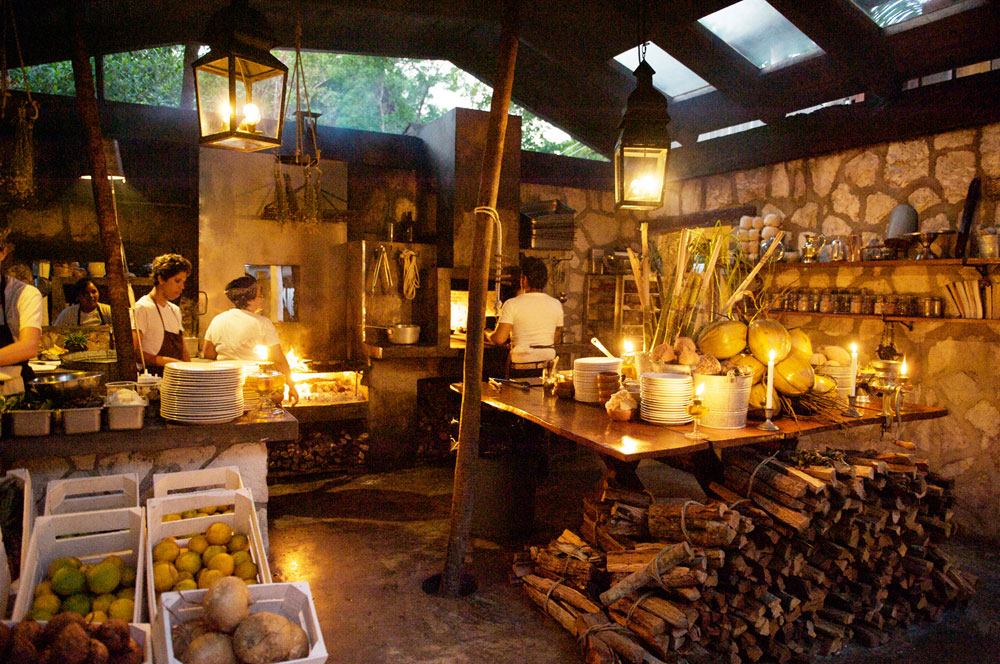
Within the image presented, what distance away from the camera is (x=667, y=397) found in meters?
4.18

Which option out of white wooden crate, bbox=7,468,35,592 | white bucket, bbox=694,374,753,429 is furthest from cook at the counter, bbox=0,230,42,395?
white bucket, bbox=694,374,753,429

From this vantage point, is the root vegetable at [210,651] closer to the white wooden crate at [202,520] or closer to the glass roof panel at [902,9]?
the white wooden crate at [202,520]

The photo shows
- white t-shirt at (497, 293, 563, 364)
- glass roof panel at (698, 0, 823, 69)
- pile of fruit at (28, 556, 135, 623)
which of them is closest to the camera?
pile of fruit at (28, 556, 135, 623)

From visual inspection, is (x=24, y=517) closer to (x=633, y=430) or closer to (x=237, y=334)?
(x=237, y=334)

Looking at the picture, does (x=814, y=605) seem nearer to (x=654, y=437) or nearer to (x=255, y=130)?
(x=654, y=437)

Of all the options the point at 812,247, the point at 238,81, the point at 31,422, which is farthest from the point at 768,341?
the point at 31,422

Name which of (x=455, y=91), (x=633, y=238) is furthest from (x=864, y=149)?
(x=455, y=91)

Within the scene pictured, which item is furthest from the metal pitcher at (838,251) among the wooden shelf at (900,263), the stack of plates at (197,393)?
the stack of plates at (197,393)

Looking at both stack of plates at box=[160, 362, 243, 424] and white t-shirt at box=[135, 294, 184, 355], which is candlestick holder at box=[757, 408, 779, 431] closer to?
stack of plates at box=[160, 362, 243, 424]

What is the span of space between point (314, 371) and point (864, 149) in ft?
21.1

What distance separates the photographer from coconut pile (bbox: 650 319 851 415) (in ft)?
14.0

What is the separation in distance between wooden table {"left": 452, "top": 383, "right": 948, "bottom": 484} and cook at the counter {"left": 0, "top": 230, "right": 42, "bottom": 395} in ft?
10.4

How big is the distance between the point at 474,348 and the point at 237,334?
7.96 ft

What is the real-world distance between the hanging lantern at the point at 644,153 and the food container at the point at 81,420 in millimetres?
3558
